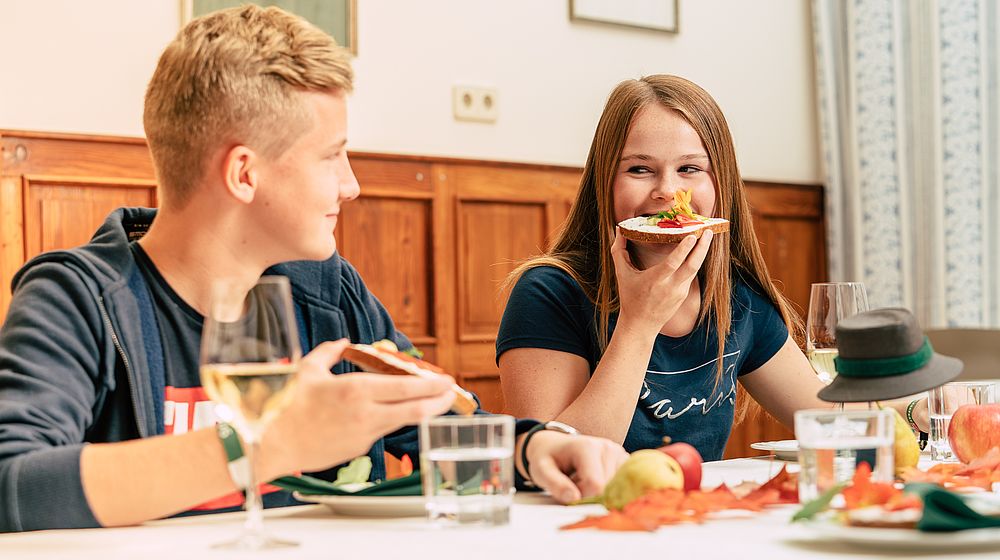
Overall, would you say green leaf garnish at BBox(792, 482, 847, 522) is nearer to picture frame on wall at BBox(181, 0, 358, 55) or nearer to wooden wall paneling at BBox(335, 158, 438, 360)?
wooden wall paneling at BBox(335, 158, 438, 360)

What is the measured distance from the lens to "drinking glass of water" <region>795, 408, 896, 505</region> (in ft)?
3.62

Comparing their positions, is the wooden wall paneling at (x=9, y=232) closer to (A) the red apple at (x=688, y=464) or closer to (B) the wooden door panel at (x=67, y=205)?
(B) the wooden door panel at (x=67, y=205)

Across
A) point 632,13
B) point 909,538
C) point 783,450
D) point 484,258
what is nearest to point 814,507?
point 909,538

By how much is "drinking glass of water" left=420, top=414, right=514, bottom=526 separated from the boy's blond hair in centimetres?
58

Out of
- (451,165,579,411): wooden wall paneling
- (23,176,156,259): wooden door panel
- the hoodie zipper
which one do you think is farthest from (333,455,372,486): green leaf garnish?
(451,165,579,411): wooden wall paneling

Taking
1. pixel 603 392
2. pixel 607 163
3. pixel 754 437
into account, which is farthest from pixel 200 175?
pixel 754 437

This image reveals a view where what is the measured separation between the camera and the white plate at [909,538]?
0.90 meters

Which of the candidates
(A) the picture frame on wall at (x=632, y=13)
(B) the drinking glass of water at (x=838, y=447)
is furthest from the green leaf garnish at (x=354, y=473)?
(A) the picture frame on wall at (x=632, y=13)

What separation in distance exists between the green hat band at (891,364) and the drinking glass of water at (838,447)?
13 cm

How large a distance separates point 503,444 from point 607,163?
1.21 m

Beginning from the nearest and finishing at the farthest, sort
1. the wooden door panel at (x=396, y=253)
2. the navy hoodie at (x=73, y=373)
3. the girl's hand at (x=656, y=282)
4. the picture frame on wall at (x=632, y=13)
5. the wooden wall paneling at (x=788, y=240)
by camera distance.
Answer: the navy hoodie at (x=73, y=373)
the girl's hand at (x=656, y=282)
the wooden door panel at (x=396, y=253)
the picture frame on wall at (x=632, y=13)
the wooden wall paneling at (x=788, y=240)

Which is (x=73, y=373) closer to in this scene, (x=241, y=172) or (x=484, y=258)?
(x=241, y=172)

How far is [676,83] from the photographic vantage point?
225cm

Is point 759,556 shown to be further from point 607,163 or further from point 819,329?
point 607,163
